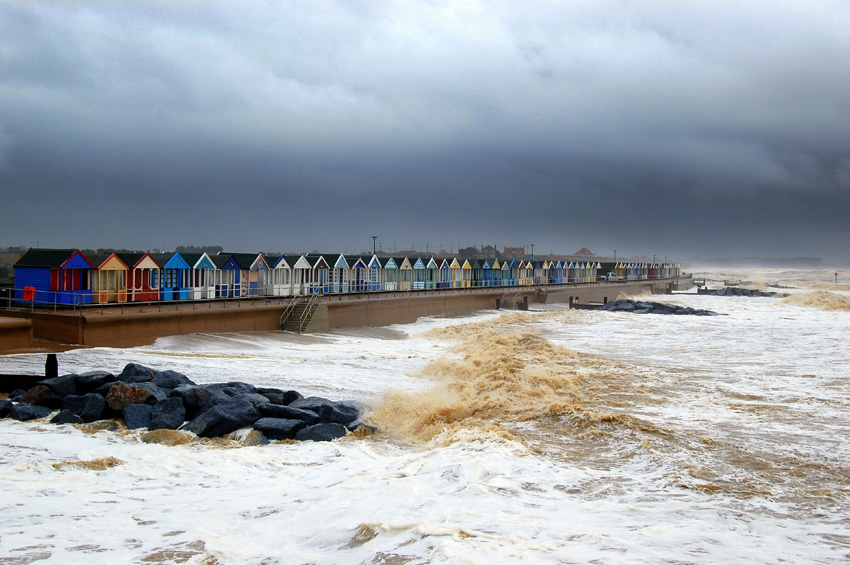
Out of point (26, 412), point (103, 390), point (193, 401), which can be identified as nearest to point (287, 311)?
point (103, 390)

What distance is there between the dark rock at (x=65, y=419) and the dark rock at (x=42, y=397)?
883mm

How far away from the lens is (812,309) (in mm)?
61000

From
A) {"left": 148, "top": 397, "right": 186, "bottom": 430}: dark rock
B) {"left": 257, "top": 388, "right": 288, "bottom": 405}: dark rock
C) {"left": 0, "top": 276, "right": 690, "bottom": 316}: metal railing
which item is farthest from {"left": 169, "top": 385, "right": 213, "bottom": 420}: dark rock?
{"left": 0, "top": 276, "right": 690, "bottom": 316}: metal railing

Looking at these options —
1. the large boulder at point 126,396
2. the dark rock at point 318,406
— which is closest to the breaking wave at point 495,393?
the dark rock at point 318,406

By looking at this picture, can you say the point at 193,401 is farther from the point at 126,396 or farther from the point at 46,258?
the point at 46,258

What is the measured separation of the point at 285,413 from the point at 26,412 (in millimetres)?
4948

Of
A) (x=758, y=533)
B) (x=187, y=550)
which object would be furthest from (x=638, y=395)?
(x=187, y=550)

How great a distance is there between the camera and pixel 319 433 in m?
12.9

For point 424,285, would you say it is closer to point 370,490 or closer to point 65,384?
point 65,384

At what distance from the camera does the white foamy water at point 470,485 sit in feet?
24.6

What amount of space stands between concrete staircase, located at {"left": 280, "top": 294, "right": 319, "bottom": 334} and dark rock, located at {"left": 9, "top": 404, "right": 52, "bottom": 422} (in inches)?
778

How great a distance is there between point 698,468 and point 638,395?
24.5ft

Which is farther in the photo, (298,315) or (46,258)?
(298,315)

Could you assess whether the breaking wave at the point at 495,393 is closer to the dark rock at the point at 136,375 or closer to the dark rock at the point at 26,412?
the dark rock at the point at 136,375
